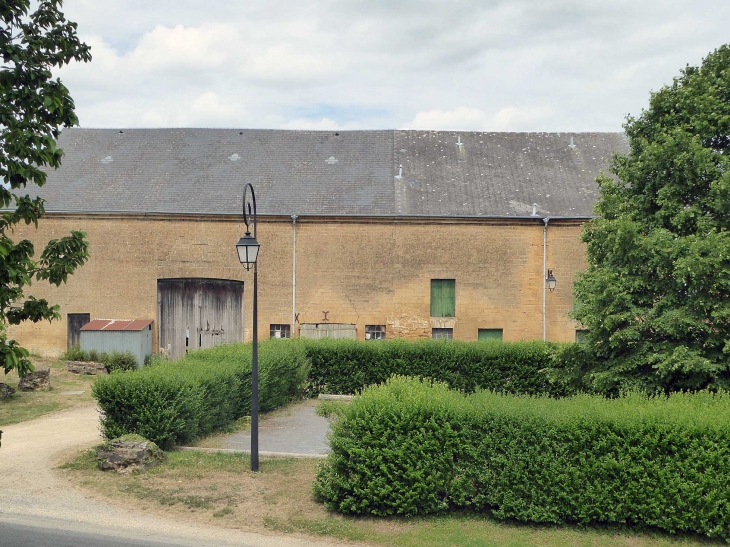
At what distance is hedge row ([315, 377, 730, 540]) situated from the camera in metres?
8.02

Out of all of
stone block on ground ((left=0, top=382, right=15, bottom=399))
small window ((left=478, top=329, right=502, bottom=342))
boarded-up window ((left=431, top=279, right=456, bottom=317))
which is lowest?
stone block on ground ((left=0, top=382, right=15, bottom=399))

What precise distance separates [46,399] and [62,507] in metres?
9.76

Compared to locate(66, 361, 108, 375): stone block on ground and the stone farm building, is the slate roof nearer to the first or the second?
the stone farm building

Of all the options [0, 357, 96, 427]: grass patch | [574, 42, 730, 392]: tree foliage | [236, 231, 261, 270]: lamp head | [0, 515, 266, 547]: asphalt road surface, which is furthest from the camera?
[0, 357, 96, 427]: grass patch

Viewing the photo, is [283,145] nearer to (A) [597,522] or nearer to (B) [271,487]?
(B) [271,487]

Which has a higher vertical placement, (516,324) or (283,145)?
(283,145)

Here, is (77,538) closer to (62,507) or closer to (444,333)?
(62,507)

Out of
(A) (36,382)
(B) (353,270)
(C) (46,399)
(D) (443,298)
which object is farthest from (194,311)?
(D) (443,298)

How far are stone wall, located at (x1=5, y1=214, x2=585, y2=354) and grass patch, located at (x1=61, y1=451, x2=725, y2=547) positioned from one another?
1339 centimetres

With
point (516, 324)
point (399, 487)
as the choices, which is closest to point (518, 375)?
point (516, 324)

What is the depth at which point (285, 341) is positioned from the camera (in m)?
19.6

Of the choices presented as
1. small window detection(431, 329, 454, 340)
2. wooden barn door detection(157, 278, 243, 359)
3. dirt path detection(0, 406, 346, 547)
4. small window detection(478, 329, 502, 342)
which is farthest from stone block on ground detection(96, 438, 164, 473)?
small window detection(478, 329, 502, 342)

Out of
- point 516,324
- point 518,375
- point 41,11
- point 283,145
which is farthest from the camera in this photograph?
point 283,145

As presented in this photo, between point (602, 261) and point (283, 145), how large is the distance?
18.6 m
